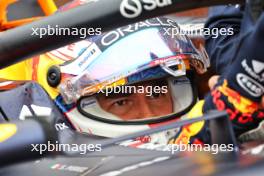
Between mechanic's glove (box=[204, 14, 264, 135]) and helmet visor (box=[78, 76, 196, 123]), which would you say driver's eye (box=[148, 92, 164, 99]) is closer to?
helmet visor (box=[78, 76, 196, 123])

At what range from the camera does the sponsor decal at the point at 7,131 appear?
2.32ft

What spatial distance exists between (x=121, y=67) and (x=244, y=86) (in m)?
0.72

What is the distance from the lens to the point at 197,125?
3.41 ft

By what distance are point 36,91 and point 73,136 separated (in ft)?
1.03

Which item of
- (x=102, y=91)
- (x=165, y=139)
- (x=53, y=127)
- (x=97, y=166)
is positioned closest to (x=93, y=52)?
(x=102, y=91)

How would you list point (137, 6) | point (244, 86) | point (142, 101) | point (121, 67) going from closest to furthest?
point (137, 6)
point (244, 86)
point (121, 67)
point (142, 101)

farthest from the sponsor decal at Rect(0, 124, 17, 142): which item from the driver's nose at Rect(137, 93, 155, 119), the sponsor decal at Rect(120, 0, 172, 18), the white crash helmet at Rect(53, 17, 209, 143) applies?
the driver's nose at Rect(137, 93, 155, 119)

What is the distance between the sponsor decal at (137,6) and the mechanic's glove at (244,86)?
12 centimetres

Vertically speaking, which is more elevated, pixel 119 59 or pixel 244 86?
pixel 119 59

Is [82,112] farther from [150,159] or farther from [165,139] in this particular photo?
[150,159]

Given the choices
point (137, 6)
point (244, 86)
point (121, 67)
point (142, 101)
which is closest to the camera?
point (137, 6)

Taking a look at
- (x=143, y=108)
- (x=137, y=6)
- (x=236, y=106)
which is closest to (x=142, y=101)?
(x=143, y=108)

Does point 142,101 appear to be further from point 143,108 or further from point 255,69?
point 255,69

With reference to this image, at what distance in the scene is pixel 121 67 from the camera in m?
1.51
